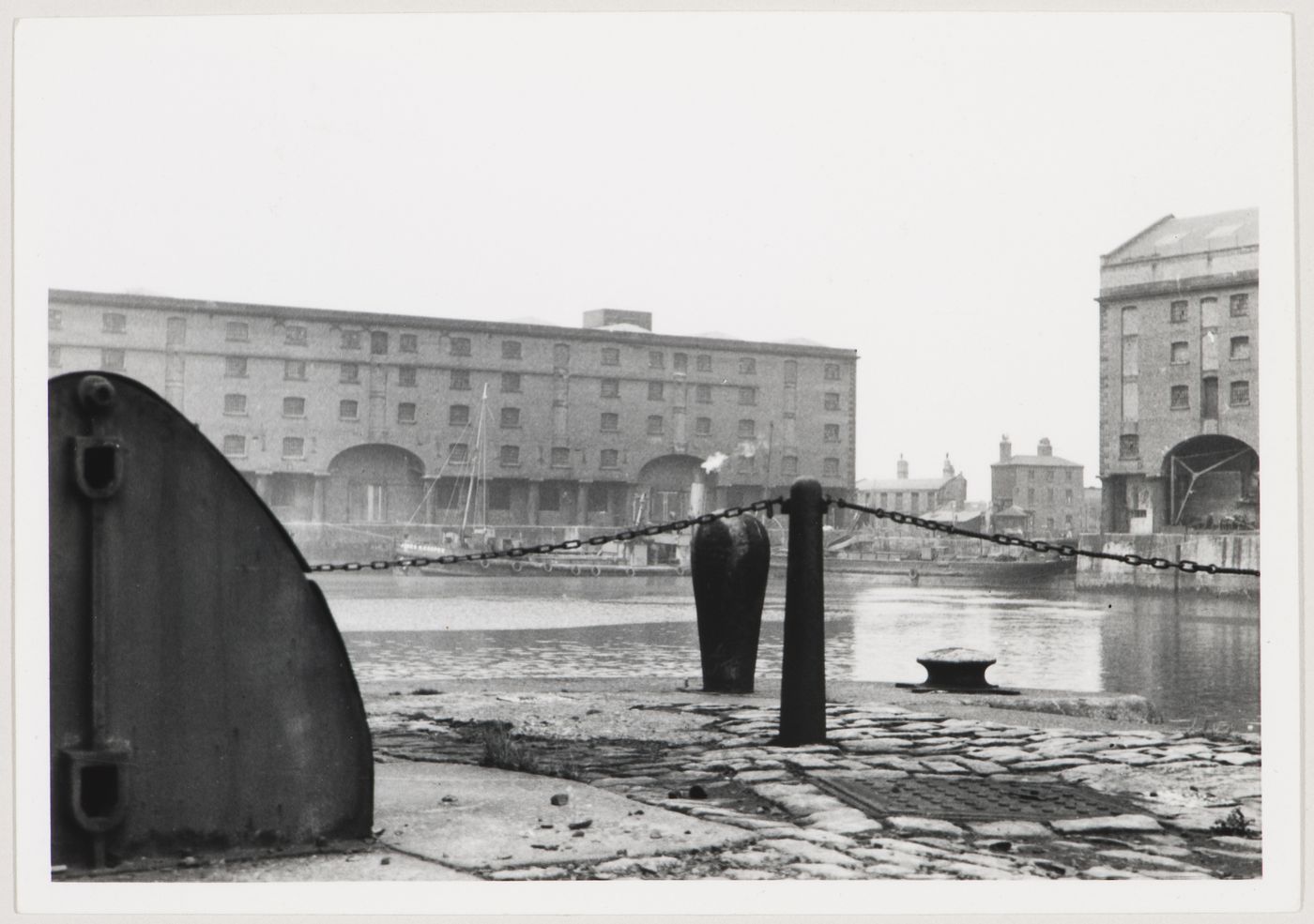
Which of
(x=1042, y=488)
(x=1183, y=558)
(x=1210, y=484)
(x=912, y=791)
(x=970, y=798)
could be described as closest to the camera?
(x=970, y=798)

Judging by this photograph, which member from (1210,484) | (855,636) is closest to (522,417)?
(1210,484)

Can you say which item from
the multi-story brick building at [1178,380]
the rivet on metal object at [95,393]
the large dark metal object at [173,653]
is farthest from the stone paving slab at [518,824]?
the multi-story brick building at [1178,380]

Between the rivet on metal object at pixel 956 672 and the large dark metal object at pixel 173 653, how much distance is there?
6031 millimetres

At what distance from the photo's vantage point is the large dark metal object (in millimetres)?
4242

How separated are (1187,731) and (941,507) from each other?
90123mm

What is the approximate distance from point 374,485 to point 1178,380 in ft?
108

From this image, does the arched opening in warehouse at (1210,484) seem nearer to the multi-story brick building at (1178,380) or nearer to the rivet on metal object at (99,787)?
the multi-story brick building at (1178,380)

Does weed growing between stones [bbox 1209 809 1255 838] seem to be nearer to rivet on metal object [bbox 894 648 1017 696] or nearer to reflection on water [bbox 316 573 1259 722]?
rivet on metal object [bbox 894 648 1017 696]

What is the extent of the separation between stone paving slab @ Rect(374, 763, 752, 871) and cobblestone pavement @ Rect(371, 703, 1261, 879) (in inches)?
4.7

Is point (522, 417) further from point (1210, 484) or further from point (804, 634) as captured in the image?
point (804, 634)

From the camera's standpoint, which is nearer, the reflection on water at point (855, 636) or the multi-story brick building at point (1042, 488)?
the reflection on water at point (855, 636)

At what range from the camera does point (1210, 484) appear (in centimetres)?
4831

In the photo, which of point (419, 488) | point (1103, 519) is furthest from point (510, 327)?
Answer: point (1103, 519)

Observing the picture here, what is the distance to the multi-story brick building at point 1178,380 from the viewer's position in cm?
4150
